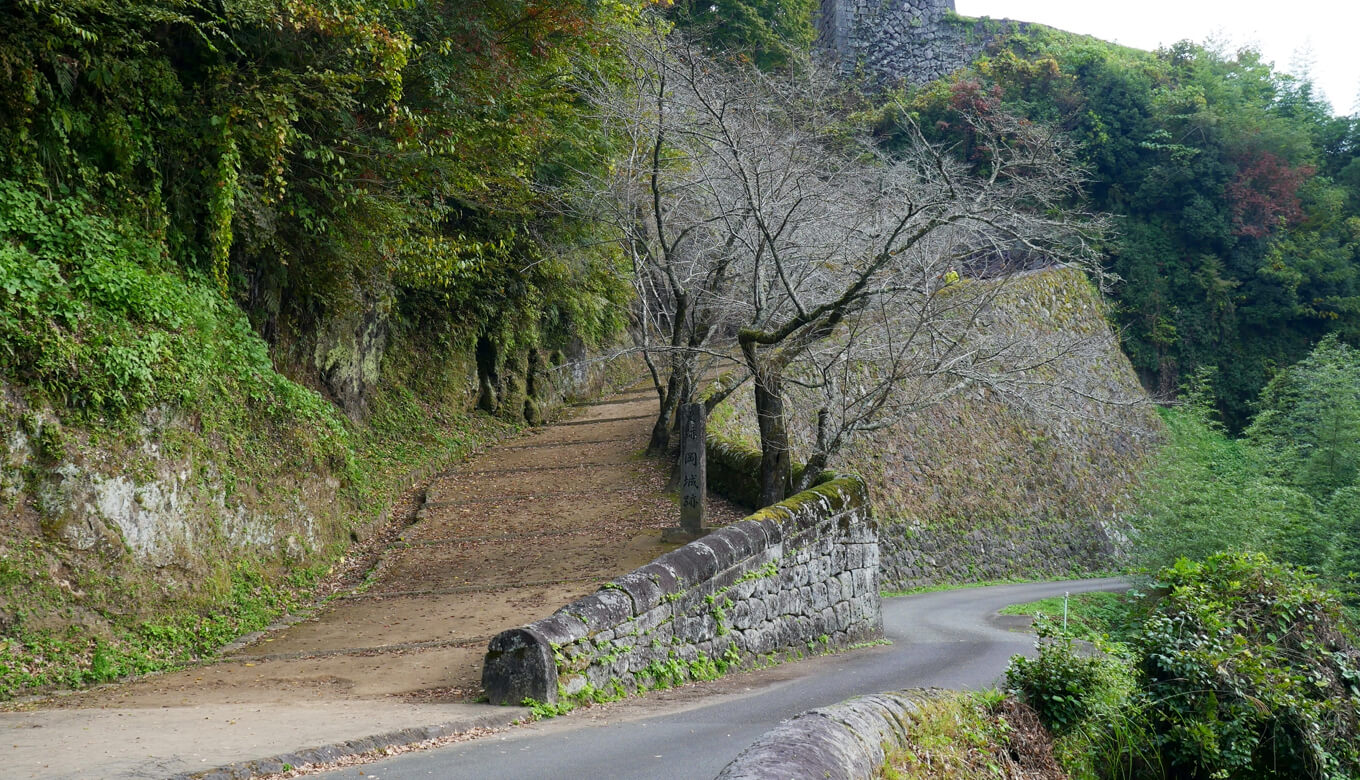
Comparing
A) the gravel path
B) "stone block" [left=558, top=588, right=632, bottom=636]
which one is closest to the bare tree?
the gravel path

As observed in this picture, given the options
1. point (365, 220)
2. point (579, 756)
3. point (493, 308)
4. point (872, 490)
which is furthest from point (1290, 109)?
point (579, 756)

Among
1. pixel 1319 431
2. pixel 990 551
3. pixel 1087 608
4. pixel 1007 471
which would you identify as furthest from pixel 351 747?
pixel 1319 431

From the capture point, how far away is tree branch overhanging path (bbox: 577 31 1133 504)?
10703 millimetres

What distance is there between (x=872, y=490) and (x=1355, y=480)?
34.2 ft

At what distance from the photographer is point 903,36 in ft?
135

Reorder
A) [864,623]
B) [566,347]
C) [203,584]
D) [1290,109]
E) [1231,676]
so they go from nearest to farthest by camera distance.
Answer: [1231,676], [203,584], [864,623], [566,347], [1290,109]

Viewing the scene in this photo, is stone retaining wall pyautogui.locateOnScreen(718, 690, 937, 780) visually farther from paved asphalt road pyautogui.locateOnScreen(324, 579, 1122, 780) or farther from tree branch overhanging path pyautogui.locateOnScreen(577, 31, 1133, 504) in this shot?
tree branch overhanging path pyautogui.locateOnScreen(577, 31, 1133, 504)

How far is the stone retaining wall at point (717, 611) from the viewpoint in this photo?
6.59m

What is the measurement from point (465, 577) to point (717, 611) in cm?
431

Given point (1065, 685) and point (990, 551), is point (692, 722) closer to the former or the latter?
point (1065, 685)

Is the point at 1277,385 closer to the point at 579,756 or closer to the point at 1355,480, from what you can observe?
the point at 1355,480

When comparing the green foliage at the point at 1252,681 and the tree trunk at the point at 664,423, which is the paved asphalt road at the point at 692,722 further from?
the tree trunk at the point at 664,423

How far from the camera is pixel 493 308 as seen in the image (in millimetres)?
19453

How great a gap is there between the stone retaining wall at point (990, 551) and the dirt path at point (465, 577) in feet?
20.0
